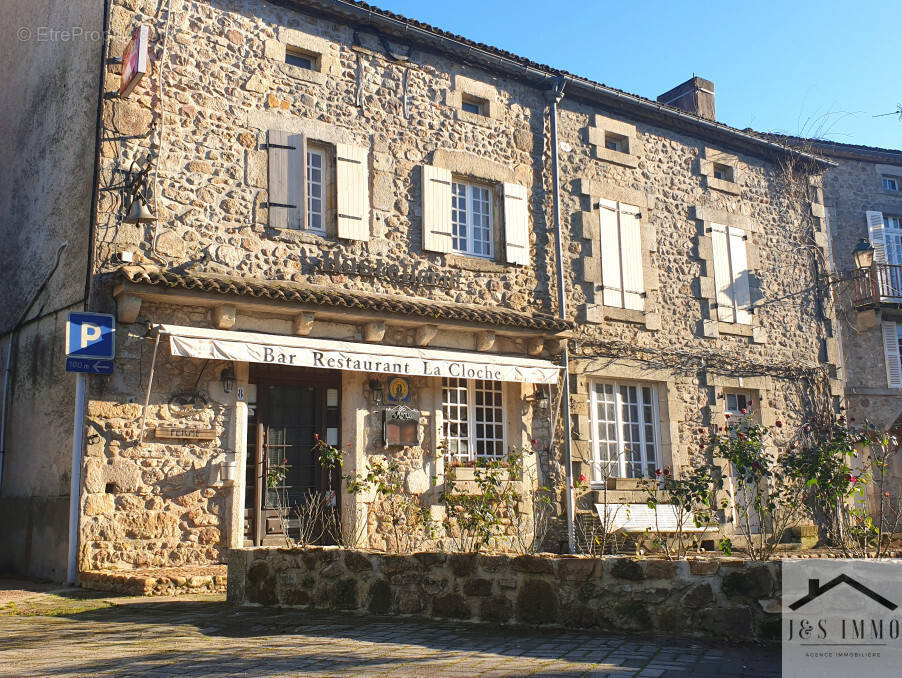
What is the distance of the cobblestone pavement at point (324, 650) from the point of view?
4129mm

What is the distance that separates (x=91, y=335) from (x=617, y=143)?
314 inches

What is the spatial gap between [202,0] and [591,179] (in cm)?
553

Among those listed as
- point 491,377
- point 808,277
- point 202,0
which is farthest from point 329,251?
point 808,277

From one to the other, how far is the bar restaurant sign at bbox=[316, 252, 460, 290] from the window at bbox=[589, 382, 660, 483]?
8.72ft

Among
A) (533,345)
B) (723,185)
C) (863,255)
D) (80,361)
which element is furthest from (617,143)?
(80,361)

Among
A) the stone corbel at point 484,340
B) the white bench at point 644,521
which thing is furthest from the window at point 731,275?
the stone corbel at point 484,340

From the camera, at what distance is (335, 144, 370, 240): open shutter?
9.95m

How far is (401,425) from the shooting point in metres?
9.97

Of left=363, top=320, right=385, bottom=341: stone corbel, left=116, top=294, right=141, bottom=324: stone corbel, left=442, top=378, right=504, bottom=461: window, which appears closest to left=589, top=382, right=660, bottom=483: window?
left=442, top=378, right=504, bottom=461: window

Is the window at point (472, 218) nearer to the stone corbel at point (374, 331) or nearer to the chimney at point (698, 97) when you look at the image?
the stone corbel at point (374, 331)

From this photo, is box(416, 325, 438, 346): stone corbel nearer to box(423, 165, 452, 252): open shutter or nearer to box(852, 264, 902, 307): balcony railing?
box(423, 165, 452, 252): open shutter

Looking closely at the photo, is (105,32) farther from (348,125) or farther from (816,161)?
(816,161)

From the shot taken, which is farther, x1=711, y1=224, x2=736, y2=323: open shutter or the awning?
x1=711, y1=224, x2=736, y2=323: open shutter

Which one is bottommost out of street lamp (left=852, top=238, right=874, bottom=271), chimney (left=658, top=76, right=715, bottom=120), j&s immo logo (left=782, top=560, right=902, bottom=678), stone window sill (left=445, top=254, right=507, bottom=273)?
j&s immo logo (left=782, top=560, right=902, bottom=678)
